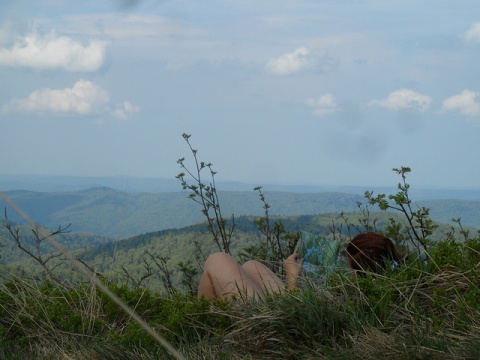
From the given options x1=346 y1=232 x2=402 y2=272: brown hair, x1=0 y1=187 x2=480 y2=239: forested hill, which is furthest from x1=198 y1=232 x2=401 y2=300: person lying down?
x1=0 y1=187 x2=480 y2=239: forested hill

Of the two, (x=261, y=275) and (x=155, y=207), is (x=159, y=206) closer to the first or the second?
(x=155, y=207)

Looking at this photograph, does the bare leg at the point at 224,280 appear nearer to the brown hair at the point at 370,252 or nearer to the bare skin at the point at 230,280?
the bare skin at the point at 230,280

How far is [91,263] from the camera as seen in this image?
257 inches

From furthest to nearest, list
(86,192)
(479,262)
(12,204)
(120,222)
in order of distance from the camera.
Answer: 1. (86,192)
2. (120,222)
3. (479,262)
4. (12,204)

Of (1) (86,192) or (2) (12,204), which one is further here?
(1) (86,192)

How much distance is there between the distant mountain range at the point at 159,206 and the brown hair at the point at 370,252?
1674 millimetres

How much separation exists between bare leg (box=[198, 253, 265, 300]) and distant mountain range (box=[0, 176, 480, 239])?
707 millimetres

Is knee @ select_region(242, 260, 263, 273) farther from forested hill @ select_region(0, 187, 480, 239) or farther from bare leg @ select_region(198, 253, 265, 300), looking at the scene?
forested hill @ select_region(0, 187, 480, 239)

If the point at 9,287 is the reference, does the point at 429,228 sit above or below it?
above

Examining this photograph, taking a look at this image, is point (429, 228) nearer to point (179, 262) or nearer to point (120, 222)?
point (179, 262)

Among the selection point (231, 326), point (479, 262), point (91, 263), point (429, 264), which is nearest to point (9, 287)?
point (91, 263)

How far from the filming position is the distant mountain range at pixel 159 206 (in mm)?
5895

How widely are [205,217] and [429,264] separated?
3.82m

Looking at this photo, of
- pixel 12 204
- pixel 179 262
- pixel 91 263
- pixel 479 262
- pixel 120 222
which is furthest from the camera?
pixel 179 262
